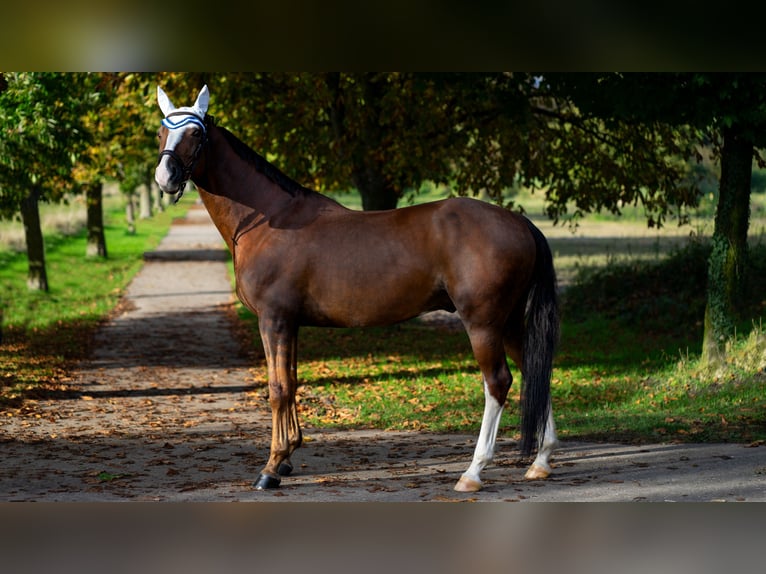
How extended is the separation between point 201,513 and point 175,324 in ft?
43.4

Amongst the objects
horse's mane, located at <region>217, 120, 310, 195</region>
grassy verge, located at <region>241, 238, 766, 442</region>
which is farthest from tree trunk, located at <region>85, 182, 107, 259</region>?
horse's mane, located at <region>217, 120, 310, 195</region>

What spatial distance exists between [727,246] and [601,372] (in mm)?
2426

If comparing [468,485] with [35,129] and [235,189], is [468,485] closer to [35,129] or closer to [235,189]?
[235,189]

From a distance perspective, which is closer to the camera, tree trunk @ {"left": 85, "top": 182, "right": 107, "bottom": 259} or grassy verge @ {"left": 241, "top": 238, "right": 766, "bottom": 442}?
grassy verge @ {"left": 241, "top": 238, "right": 766, "bottom": 442}

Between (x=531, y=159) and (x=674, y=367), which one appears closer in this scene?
(x=674, y=367)

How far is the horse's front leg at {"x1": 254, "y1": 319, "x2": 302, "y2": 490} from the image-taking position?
308 inches

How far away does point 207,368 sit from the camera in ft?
50.6

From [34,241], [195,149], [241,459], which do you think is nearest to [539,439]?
[241,459]

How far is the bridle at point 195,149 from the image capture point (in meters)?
7.68

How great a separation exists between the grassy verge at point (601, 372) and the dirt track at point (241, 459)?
85 cm

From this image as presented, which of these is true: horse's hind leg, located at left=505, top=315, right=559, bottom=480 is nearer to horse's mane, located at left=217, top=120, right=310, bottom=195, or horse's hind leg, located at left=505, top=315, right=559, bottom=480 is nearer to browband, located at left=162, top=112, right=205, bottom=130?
horse's mane, located at left=217, top=120, right=310, bottom=195
